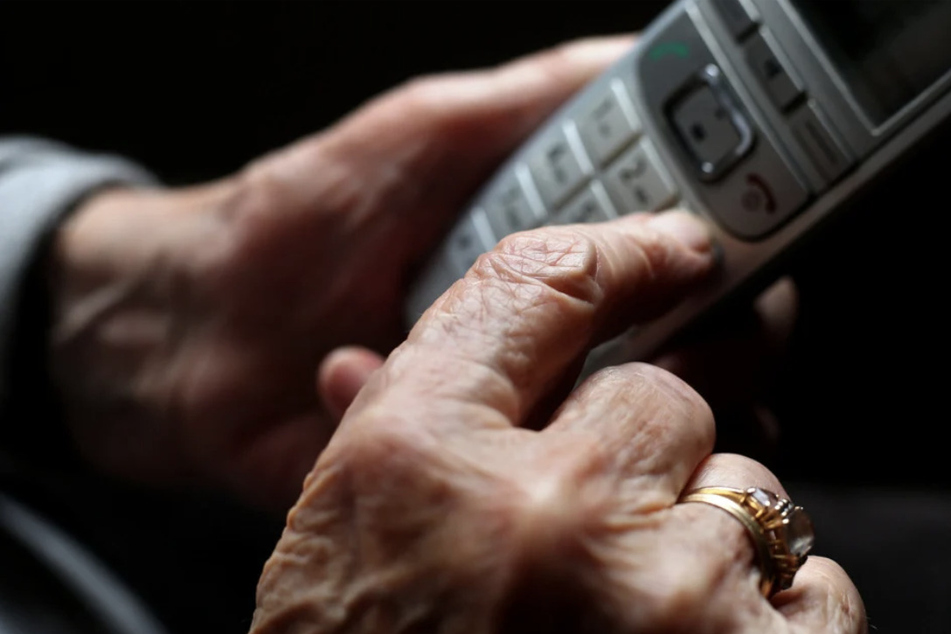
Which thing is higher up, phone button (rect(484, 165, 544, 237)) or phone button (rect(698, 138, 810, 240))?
phone button (rect(484, 165, 544, 237))

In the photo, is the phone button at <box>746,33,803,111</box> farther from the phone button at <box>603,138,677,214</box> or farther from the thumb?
the thumb

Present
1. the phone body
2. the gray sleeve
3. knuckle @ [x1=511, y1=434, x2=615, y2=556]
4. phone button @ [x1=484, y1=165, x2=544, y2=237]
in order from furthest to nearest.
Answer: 1. the gray sleeve
2. phone button @ [x1=484, y1=165, x2=544, y2=237]
3. the phone body
4. knuckle @ [x1=511, y1=434, x2=615, y2=556]

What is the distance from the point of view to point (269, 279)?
59cm

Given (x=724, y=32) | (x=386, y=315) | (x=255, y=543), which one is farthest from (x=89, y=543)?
(x=724, y=32)

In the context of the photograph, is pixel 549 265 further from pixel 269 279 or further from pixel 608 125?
pixel 269 279

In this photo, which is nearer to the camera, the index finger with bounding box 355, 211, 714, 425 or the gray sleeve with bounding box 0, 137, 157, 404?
the index finger with bounding box 355, 211, 714, 425

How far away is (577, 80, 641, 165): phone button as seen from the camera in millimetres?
442

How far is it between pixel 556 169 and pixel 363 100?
355 mm

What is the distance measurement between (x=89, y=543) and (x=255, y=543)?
0.40 ft

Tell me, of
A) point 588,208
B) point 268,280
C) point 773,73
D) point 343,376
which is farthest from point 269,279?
point 773,73

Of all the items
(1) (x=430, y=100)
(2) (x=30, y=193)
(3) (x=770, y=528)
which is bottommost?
(3) (x=770, y=528)

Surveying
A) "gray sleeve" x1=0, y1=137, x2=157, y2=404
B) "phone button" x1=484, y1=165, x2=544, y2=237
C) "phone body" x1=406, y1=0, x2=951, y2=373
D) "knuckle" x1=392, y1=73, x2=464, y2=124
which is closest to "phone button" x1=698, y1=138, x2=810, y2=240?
"phone body" x1=406, y1=0, x2=951, y2=373

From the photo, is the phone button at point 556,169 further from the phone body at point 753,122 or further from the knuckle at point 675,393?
the knuckle at point 675,393

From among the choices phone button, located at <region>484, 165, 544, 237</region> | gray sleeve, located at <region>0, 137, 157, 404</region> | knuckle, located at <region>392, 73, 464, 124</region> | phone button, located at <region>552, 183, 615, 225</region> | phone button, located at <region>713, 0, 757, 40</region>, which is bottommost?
phone button, located at <region>552, 183, 615, 225</region>
